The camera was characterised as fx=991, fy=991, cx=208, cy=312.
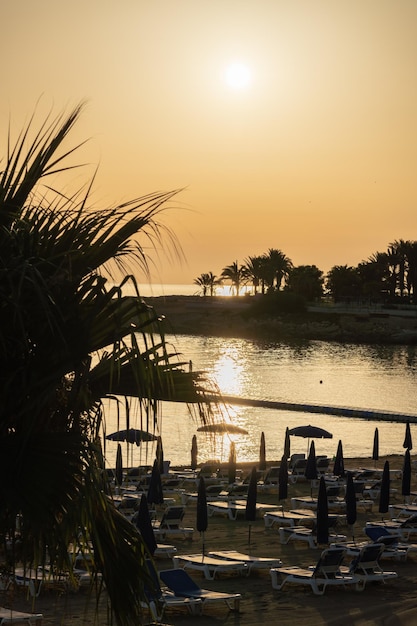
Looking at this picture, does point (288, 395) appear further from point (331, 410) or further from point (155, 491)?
point (155, 491)

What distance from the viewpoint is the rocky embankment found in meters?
150

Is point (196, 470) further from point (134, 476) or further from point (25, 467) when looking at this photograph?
point (25, 467)

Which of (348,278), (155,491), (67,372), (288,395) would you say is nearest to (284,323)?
(348,278)

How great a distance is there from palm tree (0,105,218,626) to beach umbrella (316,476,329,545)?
521 inches


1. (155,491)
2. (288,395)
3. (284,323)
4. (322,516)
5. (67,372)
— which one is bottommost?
(288,395)

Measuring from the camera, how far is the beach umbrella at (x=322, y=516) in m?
17.8

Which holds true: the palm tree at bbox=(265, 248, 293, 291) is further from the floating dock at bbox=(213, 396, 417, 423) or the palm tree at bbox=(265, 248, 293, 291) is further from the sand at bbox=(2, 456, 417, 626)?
the sand at bbox=(2, 456, 417, 626)

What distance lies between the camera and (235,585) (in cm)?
1603

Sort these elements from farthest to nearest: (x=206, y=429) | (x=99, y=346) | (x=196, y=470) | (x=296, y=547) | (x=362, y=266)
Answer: (x=362, y=266) < (x=196, y=470) < (x=296, y=547) < (x=206, y=429) < (x=99, y=346)

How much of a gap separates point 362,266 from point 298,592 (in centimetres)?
14398

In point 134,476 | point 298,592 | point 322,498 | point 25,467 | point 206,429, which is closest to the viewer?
point 25,467

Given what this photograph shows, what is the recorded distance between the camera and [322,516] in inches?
701

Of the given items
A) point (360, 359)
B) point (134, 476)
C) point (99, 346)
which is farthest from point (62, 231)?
point (360, 359)

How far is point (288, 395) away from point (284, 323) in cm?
8301
